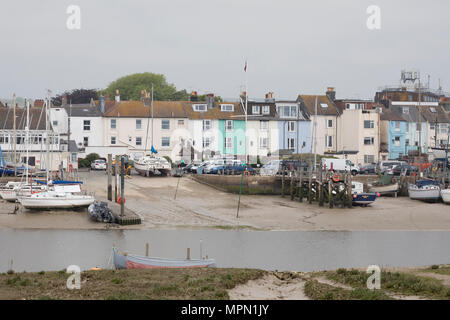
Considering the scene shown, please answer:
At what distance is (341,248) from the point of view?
35.3 meters

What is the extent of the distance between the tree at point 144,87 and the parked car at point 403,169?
62.7 metres

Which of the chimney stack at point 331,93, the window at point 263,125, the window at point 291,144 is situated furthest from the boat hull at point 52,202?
the chimney stack at point 331,93

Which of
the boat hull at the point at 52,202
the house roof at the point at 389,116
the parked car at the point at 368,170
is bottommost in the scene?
the boat hull at the point at 52,202

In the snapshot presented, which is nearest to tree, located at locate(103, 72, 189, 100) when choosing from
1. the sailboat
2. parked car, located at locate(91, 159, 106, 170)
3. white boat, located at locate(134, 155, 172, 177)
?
parked car, located at locate(91, 159, 106, 170)

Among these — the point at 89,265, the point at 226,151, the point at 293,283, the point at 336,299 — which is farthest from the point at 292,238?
the point at 226,151

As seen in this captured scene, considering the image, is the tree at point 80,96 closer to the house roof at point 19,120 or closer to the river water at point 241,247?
the house roof at point 19,120

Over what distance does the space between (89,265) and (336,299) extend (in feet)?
46.0

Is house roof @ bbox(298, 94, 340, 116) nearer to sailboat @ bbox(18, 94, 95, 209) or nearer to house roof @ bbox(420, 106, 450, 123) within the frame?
house roof @ bbox(420, 106, 450, 123)

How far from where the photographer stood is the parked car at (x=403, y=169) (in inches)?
2511

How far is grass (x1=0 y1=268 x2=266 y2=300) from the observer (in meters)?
19.2

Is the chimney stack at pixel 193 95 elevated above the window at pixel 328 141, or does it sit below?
above

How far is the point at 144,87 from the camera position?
124m

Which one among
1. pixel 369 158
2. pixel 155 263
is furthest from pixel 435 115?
pixel 155 263
